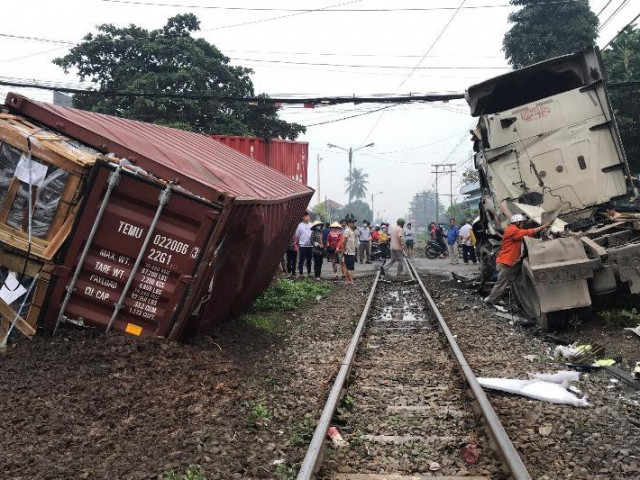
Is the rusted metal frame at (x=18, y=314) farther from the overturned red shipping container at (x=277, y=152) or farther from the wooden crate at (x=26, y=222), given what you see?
the overturned red shipping container at (x=277, y=152)

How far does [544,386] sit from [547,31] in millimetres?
27192

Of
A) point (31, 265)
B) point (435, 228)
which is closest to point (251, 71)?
point (435, 228)

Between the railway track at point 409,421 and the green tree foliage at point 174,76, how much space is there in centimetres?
1926

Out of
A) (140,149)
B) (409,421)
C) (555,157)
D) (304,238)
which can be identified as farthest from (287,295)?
(409,421)

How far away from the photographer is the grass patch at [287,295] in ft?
39.5

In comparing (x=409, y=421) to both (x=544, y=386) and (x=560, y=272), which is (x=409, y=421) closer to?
(x=544, y=386)

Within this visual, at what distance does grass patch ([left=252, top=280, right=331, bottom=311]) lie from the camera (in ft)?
39.5

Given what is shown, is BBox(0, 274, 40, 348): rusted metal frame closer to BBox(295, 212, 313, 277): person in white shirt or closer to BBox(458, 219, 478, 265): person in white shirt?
BBox(295, 212, 313, 277): person in white shirt

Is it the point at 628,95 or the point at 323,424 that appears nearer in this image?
the point at 323,424

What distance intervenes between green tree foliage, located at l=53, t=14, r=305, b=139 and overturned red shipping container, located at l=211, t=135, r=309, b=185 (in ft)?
21.4

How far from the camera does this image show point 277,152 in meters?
19.0

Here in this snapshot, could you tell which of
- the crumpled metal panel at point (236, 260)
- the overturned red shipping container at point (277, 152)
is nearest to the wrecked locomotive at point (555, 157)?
the crumpled metal panel at point (236, 260)

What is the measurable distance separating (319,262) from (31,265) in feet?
38.6

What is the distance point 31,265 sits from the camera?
5.96m
